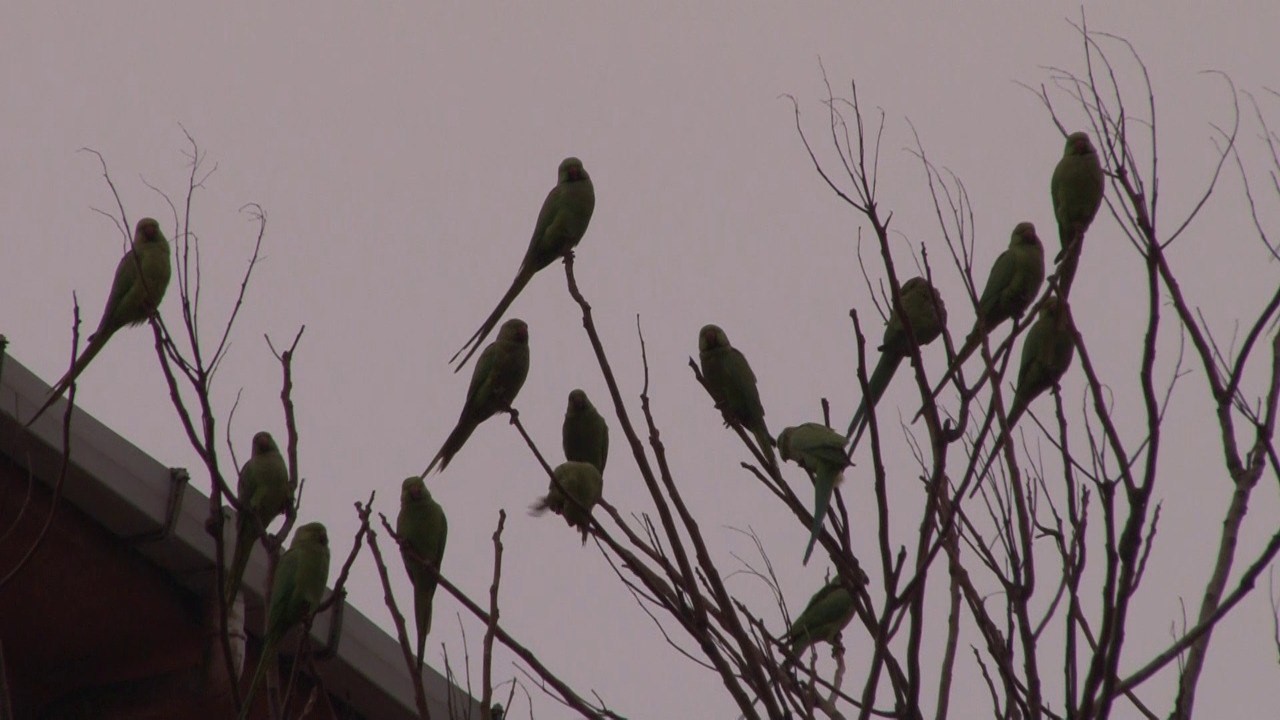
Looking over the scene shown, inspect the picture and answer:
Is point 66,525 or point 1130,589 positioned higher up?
point 66,525

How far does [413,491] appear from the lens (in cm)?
446

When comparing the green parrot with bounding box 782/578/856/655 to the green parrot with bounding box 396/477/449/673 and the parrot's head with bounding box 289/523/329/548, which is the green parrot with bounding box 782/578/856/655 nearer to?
the green parrot with bounding box 396/477/449/673

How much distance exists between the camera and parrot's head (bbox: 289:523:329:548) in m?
4.11

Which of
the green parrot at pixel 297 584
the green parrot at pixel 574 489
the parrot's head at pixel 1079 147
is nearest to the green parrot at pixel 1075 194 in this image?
the parrot's head at pixel 1079 147

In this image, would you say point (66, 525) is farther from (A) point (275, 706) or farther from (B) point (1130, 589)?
(B) point (1130, 589)

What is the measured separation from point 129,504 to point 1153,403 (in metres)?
2.79

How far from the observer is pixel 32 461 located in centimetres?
379

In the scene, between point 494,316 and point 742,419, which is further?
point 742,419

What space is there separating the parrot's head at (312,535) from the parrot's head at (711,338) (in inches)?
75.9

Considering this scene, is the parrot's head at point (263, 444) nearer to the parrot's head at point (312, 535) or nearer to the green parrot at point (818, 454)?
the parrot's head at point (312, 535)

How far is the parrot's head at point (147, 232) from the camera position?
5852mm

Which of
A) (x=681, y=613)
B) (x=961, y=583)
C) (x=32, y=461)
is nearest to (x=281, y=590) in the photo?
(x=32, y=461)

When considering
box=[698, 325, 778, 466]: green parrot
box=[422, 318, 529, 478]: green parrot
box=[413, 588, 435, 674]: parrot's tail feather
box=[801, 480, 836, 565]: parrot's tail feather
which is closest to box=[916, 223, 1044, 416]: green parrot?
box=[698, 325, 778, 466]: green parrot

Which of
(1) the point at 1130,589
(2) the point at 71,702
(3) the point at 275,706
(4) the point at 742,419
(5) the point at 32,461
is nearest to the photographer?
(1) the point at 1130,589
